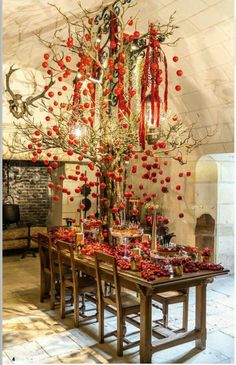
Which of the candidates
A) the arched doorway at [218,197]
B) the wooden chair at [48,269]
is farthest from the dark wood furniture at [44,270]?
the arched doorway at [218,197]

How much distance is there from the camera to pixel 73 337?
11.4 feet

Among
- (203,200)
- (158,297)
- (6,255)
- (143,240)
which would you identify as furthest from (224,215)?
(6,255)

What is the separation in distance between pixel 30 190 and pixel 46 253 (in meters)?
4.47

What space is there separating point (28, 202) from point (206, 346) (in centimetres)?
641

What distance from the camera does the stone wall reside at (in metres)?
8.62

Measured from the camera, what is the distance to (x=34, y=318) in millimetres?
3977

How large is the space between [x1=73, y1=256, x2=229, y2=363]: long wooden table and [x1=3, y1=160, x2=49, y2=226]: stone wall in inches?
232

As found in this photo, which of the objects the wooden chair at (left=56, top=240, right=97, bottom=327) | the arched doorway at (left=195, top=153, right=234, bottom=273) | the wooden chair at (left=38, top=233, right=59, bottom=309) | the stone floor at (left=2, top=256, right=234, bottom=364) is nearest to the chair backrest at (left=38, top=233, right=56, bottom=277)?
the wooden chair at (left=38, top=233, right=59, bottom=309)

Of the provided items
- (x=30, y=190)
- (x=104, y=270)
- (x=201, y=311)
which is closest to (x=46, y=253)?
(x=104, y=270)

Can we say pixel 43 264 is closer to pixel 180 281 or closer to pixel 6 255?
pixel 180 281

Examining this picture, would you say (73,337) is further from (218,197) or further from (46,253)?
(218,197)

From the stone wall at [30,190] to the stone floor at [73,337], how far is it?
396cm

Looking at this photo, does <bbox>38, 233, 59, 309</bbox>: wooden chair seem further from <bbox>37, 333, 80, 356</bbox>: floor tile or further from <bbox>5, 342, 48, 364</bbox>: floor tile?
<bbox>5, 342, 48, 364</bbox>: floor tile

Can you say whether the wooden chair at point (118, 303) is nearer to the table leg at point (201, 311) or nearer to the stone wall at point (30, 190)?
the table leg at point (201, 311)
